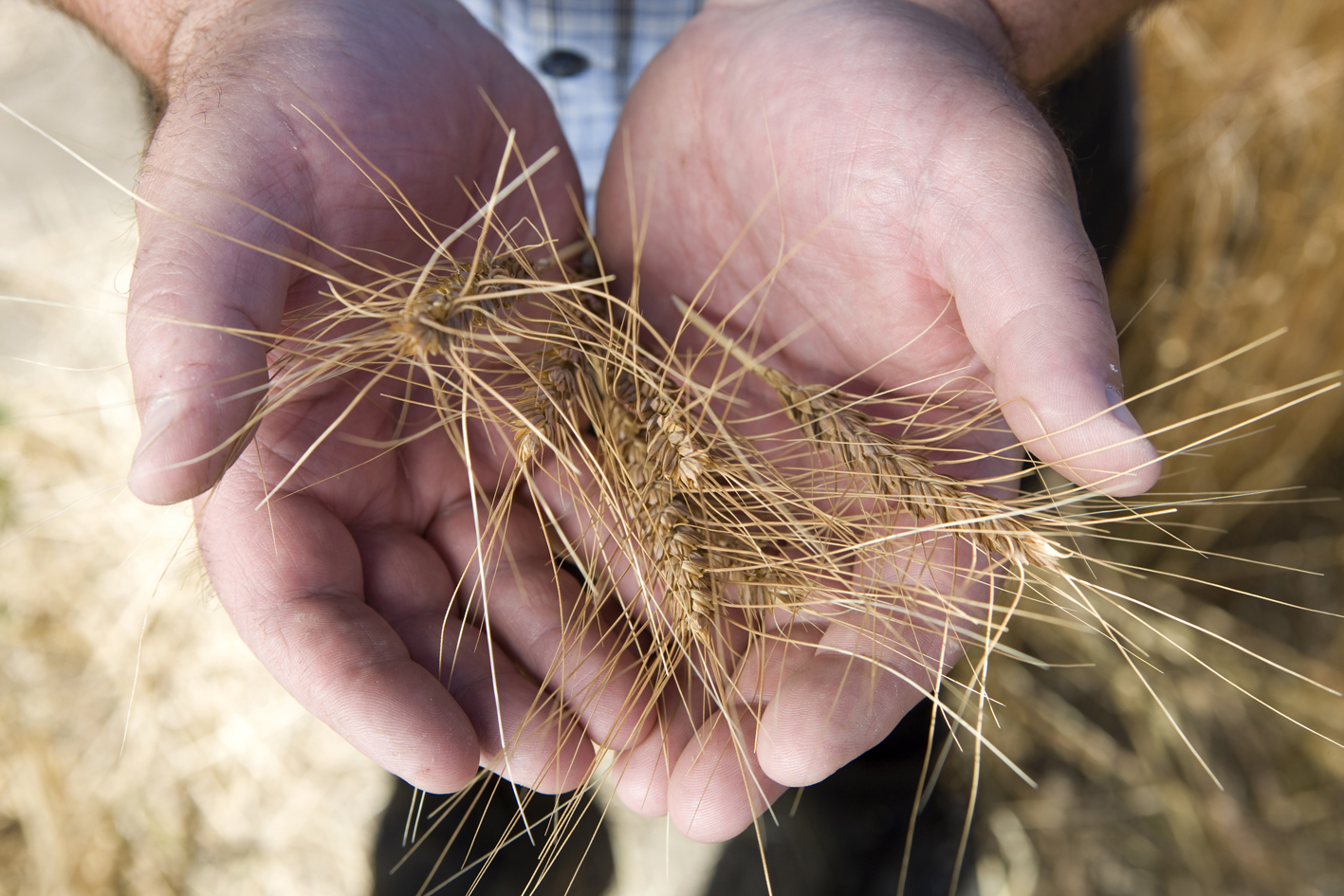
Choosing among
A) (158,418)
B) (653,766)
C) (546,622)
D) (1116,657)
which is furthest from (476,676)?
(1116,657)

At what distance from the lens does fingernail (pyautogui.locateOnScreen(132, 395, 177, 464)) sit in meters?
0.60

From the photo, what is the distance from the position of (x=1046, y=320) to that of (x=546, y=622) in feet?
2.03

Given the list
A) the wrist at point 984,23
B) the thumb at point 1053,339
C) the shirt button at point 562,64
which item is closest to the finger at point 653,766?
the thumb at point 1053,339

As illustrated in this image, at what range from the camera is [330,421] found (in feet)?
2.73

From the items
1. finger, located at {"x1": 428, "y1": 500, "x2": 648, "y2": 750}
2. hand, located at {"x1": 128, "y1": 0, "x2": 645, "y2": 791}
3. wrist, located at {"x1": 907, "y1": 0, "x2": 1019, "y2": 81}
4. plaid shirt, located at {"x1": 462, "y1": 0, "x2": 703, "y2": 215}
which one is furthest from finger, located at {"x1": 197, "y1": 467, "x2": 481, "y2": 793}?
wrist, located at {"x1": 907, "y1": 0, "x2": 1019, "y2": 81}

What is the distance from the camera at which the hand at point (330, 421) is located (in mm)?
632

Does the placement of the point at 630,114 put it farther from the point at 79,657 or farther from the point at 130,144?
the point at 130,144

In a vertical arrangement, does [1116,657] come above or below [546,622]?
below

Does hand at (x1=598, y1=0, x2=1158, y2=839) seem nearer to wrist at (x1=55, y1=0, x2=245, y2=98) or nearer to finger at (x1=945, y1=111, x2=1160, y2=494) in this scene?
finger at (x1=945, y1=111, x2=1160, y2=494)

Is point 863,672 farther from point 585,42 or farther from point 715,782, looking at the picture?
point 585,42

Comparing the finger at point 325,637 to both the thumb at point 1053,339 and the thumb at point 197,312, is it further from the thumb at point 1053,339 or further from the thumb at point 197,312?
the thumb at point 1053,339

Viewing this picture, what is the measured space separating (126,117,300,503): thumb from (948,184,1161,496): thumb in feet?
2.07

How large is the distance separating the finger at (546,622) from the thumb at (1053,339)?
469 millimetres

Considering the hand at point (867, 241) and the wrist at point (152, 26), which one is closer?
the hand at point (867, 241)
